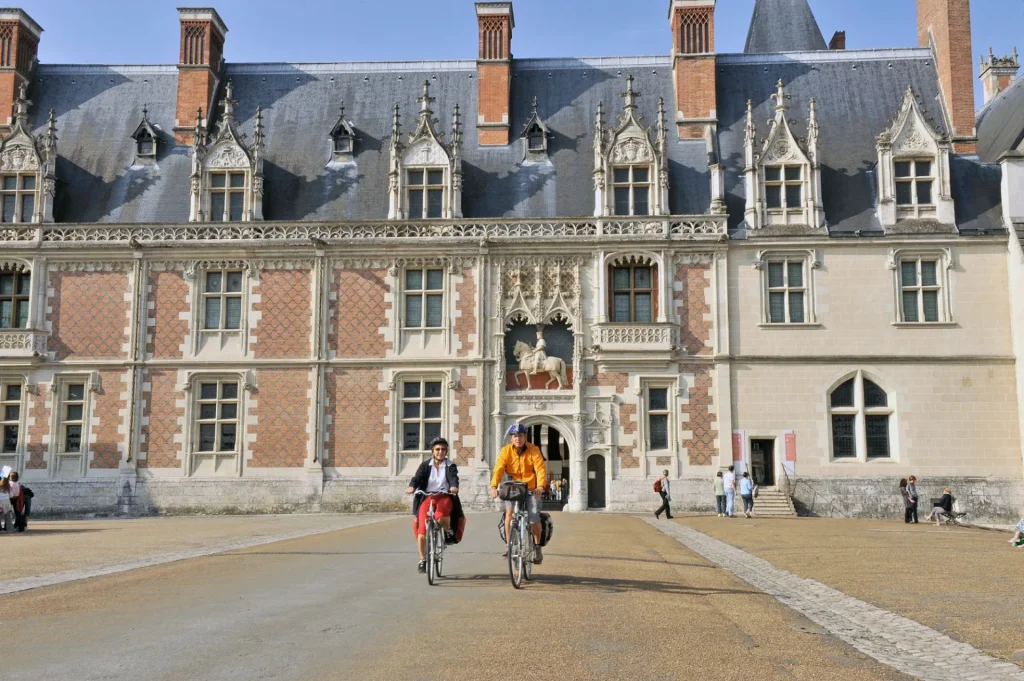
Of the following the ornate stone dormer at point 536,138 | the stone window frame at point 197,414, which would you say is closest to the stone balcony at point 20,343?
the stone window frame at point 197,414

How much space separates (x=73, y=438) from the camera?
29656 mm

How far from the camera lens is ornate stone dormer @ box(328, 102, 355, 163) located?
32031mm

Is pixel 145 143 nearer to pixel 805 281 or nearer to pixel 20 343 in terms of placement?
pixel 20 343

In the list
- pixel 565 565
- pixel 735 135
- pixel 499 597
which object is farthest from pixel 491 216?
pixel 499 597

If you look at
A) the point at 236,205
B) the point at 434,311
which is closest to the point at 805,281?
the point at 434,311

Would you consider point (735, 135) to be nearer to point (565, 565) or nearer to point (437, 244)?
point (437, 244)

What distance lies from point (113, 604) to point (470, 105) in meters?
26.2

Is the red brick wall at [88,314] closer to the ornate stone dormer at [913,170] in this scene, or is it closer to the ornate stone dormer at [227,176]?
the ornate stone dormer at [227,176]

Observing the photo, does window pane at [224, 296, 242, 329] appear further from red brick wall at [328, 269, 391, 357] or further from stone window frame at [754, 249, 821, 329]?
stone window frame at [754, 249, 821, 329]

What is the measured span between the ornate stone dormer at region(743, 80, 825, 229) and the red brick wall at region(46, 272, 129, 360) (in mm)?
19022

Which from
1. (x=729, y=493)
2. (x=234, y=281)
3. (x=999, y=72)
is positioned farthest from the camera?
(x=999, y=72)

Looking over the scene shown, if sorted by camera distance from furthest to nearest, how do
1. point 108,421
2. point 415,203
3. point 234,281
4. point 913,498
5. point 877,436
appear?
point 415,203 → point 234,281 → point 108,421 → point 877,436 → point 913,498

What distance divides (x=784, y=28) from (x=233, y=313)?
84.2 feet

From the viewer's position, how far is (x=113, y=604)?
9414 mm
